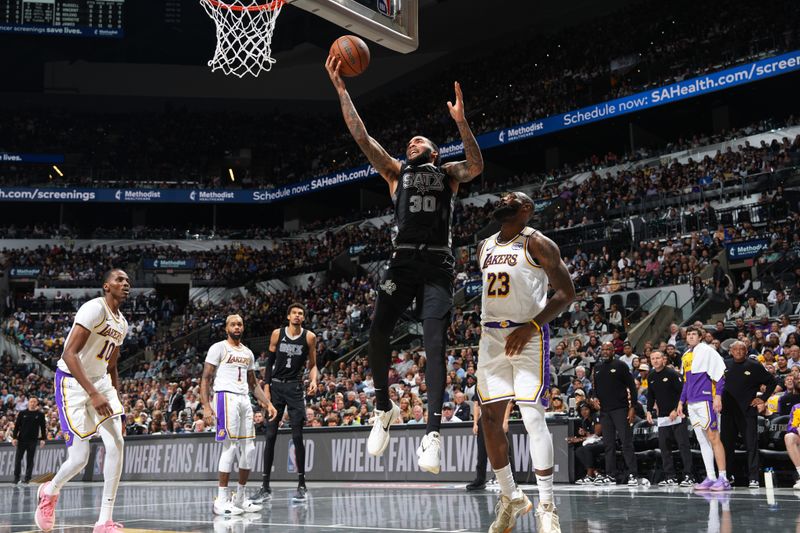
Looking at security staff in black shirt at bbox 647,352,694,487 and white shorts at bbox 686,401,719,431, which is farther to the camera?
security staff in black shirt at bbox 647,352,694,487

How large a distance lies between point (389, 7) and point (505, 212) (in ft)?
12.8

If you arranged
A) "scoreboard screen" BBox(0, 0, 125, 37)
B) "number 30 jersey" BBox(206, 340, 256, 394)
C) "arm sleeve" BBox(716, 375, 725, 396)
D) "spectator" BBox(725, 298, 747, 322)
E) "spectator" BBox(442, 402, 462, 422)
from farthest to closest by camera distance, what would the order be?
1. "scoreboard screen" BBox(0, 0, 125, 37)
2. "spectator" BBox(725, 298, 747, 322)
3. "spectator" BBox(442, 402, 462, 422)
4. "arm sleeve" BBox(716, 375, 725, 396)
5. "number 30 jersey" BBox(206, 340, 256, 394)

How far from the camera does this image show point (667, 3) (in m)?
32.1

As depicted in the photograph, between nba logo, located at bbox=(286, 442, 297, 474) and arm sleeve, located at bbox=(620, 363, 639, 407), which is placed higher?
arm sleeve, located at bbox=(620, 363, 639, 407)

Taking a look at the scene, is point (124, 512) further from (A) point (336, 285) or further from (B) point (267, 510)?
(A) point (336, 285)

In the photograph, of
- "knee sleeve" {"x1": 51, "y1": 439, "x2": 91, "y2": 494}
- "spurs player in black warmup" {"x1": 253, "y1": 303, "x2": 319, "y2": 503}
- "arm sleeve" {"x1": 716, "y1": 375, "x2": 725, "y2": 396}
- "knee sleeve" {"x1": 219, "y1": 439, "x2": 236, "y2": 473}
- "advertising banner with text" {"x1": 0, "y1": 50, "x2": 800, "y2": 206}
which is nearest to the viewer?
"knee sleeve" {"x1": 51, "y1": 439, "x2": 91, "y2": 494}

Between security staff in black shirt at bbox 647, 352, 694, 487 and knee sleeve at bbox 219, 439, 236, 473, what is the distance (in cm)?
579

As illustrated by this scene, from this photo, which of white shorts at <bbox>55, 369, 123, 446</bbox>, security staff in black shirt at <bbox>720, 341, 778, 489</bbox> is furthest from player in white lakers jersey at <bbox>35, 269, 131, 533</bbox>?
security staff in black shirt at <bbox>720, 341, 778, 489</bbox>

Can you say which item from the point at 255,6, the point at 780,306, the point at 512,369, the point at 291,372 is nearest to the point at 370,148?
the point at 512,369

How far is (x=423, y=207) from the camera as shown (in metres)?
5.59

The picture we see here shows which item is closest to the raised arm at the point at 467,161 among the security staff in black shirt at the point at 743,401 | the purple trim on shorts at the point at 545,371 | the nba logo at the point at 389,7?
the purple trim on shorts at the point at 545,371

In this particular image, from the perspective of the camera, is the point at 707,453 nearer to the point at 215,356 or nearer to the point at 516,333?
the point at 516,333

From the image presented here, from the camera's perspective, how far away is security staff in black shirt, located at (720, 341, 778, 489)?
34.1 ft

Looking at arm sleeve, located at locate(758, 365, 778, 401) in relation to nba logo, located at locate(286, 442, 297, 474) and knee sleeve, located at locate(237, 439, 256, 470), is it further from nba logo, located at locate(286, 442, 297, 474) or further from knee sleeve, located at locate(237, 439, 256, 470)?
nba logo, located at locate(286, 442, 297, 474)
